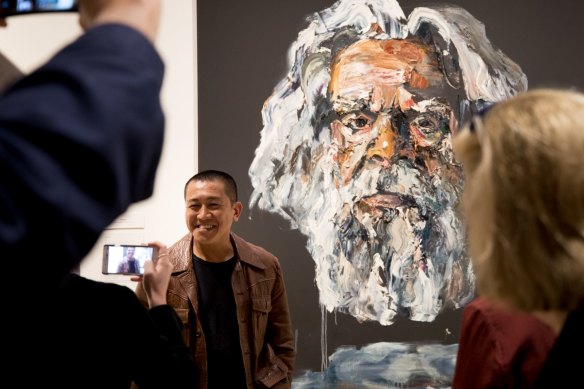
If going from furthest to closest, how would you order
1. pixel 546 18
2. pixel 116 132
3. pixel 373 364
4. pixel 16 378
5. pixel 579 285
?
pixel 546 18 < pixel 373 364 < pixel 579 285 < pixel 16 378 < pixel 116 132

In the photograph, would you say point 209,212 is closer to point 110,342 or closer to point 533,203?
point 110,342

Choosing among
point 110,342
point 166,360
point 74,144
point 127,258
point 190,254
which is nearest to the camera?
point 74,144

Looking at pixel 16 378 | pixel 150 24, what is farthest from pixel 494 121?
pixel 16 378

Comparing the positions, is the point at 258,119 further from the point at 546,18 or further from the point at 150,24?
the point at 150,24

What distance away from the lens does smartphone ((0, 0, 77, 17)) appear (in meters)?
0.70

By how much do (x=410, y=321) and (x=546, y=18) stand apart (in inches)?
83.3

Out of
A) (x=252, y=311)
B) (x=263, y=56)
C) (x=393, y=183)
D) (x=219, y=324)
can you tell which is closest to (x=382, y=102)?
(x=393, y=183)

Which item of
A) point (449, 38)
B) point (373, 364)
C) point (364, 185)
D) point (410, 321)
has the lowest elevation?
point (373, 364)

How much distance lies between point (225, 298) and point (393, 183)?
4.20 ft

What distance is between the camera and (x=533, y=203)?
35.4 inches

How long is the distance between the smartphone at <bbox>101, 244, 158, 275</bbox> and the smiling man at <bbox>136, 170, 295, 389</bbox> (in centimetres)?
19

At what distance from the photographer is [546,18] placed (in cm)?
369

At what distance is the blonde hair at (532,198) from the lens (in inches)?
35.0

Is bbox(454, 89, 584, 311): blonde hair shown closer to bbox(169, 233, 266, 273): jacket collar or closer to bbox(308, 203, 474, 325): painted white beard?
→ bbox(169, 233, 266, 273): jacket collar
